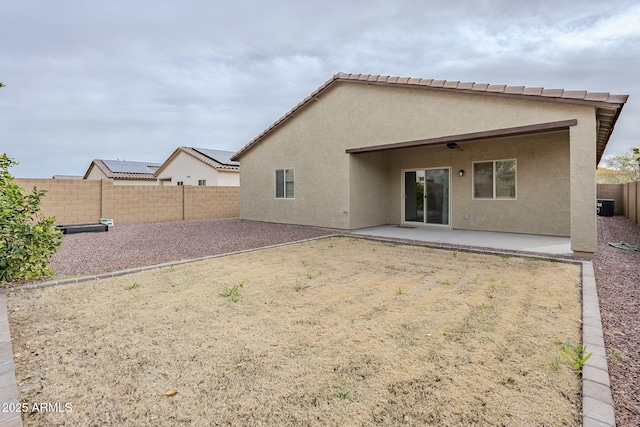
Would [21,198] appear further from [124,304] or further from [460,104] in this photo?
[460,104]

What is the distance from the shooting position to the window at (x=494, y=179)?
33.8 feet

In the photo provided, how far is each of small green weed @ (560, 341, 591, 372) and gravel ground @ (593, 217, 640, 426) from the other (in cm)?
20

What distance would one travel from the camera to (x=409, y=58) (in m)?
16.7

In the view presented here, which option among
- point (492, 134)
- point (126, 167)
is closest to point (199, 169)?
point (126, 167)

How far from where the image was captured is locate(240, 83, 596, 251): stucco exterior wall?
6974 mm

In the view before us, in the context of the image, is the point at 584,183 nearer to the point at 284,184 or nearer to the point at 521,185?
the point at 521,185

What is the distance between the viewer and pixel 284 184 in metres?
13.8

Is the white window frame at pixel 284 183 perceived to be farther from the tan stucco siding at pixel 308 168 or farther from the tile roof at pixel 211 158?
the tile roof at pixel 211 158

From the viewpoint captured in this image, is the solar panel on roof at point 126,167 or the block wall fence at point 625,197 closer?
the block wall fence at point 625,197

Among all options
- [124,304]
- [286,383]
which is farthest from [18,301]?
[286,383]

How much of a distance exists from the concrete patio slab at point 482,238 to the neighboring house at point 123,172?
24.3 metres

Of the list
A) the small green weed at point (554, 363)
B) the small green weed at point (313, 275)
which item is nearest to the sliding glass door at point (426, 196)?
the small green weed at point (313, 275)

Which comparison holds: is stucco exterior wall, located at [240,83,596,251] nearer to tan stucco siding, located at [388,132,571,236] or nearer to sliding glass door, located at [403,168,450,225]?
tan stucco siding, located at [388,132,571,236]

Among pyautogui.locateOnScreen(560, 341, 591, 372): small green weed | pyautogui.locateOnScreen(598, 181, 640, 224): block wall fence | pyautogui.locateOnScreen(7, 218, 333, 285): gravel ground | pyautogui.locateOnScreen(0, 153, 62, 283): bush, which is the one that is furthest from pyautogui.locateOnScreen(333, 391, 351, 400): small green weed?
pyautogui.locateOnScreen(598, 181, 640, 224): block wall fence
